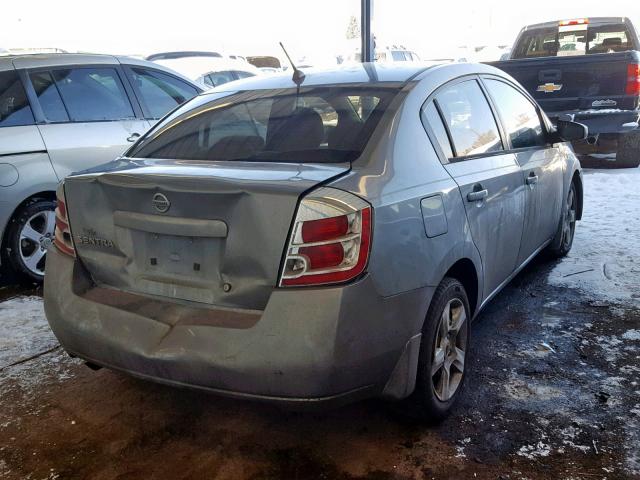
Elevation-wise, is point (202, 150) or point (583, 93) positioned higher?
point (202, 150)

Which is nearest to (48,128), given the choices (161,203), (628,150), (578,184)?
(161,203)

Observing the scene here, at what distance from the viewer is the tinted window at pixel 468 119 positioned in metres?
3.21

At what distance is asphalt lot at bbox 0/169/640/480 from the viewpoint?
2609 mm

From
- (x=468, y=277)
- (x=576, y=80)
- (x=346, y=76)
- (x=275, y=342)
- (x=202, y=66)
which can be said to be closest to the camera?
(x=275, y=342)

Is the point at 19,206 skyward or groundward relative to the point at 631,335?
skyward

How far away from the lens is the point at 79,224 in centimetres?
278

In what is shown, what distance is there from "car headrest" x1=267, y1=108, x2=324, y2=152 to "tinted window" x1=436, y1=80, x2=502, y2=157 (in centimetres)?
63

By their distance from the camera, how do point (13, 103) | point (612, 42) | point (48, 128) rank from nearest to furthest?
point (13, 103) < point (48, 128) < point (612, 42)

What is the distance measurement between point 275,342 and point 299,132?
42.8 inches

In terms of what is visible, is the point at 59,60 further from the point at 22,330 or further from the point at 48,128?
the point at 22,330

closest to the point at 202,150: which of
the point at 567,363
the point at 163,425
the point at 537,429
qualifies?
the point at 163,425

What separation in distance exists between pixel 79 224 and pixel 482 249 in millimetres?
1852

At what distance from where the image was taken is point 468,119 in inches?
135

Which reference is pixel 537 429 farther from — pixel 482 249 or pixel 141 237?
pixel 141 237
